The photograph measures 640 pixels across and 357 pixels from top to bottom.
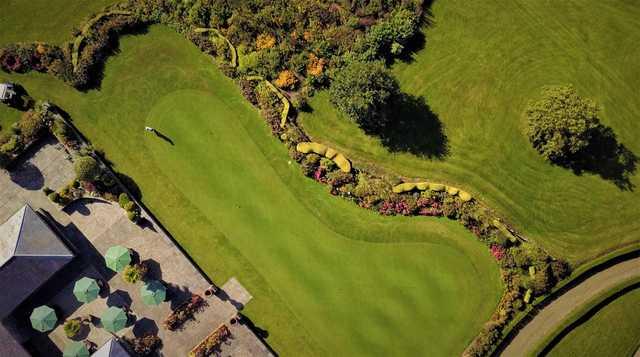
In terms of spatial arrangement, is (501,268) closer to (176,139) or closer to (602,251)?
(602,251)

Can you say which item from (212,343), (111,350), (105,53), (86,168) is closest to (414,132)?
(212,343)

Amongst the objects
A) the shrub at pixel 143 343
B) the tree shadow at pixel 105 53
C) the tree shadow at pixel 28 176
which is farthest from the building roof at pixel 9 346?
the tree shadow at pixel 105 53

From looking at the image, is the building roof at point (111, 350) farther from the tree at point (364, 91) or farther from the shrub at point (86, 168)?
the tree at point (364, 91)

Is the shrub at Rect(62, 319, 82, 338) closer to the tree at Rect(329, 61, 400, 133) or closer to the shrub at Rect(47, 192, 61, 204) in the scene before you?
the shrub at Rect(47, 192, 61, 204)

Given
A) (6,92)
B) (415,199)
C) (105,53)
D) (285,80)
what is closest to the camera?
(6,92)

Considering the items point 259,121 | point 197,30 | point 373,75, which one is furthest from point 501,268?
point 197,30

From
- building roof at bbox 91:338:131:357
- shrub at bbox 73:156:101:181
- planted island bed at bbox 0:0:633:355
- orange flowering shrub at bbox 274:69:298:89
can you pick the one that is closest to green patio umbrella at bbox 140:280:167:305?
building roof at bbox 91:338:131:357

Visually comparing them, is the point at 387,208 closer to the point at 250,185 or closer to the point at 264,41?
the point at 250,185
